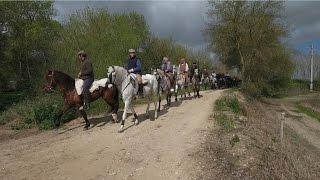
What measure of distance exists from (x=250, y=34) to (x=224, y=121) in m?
25.2

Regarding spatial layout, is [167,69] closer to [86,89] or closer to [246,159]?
[86,89]

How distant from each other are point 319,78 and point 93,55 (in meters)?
65.6

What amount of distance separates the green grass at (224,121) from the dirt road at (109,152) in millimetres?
529

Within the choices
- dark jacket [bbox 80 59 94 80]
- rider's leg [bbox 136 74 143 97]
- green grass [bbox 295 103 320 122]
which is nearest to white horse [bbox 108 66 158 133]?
rider's leg [bbox 136 74 143 97]

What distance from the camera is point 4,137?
15.7 meters

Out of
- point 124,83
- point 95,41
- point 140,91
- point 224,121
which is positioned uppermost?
point 95,41

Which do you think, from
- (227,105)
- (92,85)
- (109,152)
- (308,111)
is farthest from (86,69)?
(308,111)

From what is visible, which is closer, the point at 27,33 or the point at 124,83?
the point at 124,83

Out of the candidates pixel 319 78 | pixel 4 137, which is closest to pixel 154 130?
pixel 4 137

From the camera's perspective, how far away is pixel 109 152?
465 inches

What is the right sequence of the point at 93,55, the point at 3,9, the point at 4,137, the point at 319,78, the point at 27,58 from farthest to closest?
the point at 319,78
the point at 27,58
the point at 3,9
the point at 93,55
the point at 4,137

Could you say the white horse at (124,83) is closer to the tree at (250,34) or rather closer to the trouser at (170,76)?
the trouser at (170,76)

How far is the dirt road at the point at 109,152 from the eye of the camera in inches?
403

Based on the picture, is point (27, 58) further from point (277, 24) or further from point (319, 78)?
point (319, 78)
